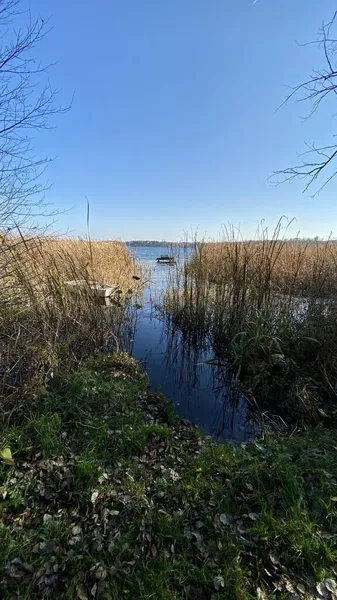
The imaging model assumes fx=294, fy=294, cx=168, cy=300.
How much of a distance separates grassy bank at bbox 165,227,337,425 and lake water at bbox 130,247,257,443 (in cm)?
25

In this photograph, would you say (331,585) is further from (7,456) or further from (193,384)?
(193,384)

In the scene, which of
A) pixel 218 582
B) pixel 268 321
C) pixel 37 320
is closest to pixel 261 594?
pixel 218 582

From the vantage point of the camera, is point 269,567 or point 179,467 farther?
point 179,467

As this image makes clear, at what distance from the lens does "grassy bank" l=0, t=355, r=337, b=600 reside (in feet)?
4.41

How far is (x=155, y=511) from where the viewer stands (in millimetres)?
1689

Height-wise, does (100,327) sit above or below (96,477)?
above

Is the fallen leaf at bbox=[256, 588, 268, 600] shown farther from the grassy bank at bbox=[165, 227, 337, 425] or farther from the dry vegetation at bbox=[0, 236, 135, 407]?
the dry vegetation at bbox=[0, 236, 135, 407]

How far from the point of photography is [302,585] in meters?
1.32

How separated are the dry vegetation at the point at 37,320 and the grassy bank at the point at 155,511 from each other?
34cm

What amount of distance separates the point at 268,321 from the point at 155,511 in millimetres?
2997

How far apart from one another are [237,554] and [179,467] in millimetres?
708

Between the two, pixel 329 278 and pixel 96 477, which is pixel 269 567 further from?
pixel 329 278

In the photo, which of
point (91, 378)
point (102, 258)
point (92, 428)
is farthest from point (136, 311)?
point (92, 428)

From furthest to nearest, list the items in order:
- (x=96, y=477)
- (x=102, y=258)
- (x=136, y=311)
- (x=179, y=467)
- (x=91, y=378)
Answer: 1. (x=102, y=258)
2. (x=136, y=311)
3. (x=91, y=378)
4. (x=179, y=467)
5. (x=96, y=477)
